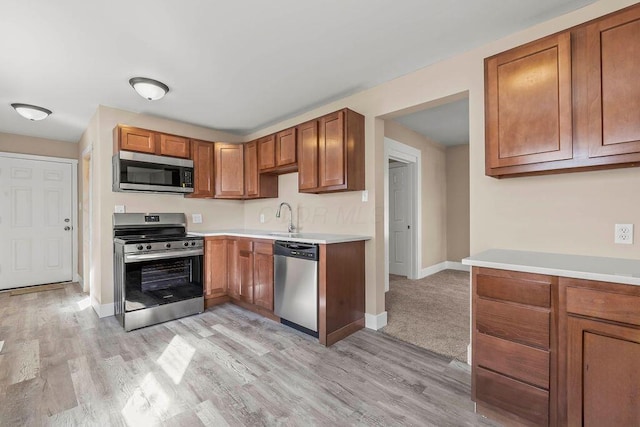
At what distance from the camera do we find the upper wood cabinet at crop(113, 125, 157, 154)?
3252mm

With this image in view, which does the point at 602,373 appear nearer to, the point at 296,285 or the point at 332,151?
the point at 296,285

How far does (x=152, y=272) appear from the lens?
3.14 metres

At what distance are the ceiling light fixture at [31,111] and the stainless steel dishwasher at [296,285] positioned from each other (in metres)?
3.25

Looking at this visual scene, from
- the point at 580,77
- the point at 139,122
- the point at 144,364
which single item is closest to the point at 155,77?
the point at 139,122

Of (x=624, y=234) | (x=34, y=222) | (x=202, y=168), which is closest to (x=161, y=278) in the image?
(x=202, y=168)

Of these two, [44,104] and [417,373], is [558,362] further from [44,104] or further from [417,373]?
[44,104]

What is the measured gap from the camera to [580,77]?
5.21 ft

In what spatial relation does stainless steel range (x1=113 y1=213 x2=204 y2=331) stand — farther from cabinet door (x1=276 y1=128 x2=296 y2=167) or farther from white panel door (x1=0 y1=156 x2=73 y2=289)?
white panel door (x1=0 y1=156 x2=73 y2=289)

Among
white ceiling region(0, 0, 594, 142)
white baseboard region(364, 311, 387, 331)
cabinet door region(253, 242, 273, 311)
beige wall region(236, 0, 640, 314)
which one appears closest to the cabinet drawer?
beige wall region(236, 0, 640, 314)

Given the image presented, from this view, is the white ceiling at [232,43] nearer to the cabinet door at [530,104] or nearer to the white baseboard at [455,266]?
the cabinet door at [530,104]

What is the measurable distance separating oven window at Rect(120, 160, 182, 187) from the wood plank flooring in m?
1.65

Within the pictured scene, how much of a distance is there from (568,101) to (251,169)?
3.40 metres

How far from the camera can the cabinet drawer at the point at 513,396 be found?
1.43 meters

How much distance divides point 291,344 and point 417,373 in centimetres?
110
